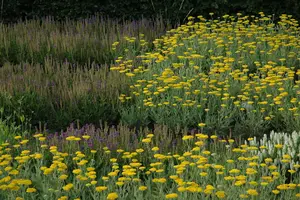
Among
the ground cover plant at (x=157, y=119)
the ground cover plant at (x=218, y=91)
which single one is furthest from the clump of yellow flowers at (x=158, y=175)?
the ground cover plant at (x=218, y=91)

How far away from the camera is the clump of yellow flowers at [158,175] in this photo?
4605 mm

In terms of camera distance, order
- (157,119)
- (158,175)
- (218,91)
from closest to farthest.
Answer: (158,175)
(157,119)
(218,91)

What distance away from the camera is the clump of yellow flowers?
4.61 m

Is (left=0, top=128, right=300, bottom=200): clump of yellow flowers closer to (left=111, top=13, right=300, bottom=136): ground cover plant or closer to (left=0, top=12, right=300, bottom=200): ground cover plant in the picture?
(left=0, top=12, right=300, bottom=200): ground cover plant

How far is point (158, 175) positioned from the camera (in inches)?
210

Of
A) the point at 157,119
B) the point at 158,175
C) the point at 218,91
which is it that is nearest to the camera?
the point at 158,175

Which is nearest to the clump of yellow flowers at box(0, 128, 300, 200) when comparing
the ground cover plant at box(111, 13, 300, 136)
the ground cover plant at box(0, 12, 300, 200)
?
the ground cover plant at box(0, 12, 300, 200)

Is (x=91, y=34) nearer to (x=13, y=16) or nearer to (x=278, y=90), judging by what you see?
(x=13, y=16)

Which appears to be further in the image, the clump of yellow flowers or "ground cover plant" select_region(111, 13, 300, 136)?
"ground cover plant" select_region(111, 13, 300, 136)

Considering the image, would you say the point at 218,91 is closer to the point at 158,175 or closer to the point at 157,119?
the point at 157,119

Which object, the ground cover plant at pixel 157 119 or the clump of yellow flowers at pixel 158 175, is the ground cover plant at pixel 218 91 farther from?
the clump of yellow flowers at pixel 158 175

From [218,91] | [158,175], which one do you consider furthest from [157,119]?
[158,175]

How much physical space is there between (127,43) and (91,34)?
775mm

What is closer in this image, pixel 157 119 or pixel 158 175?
pixel 158 175
